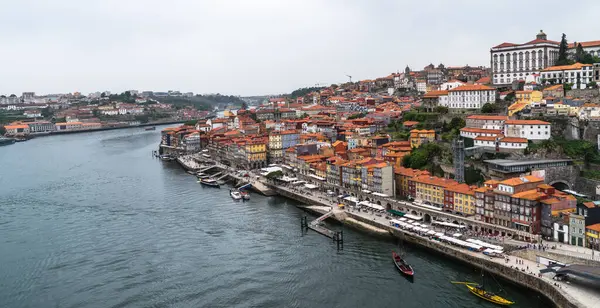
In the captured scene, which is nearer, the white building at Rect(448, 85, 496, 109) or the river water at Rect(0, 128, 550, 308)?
the river water at Rect(0, 128, 550, 308)

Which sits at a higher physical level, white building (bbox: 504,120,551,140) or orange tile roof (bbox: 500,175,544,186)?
white building (bbox: 504,120,551,140)

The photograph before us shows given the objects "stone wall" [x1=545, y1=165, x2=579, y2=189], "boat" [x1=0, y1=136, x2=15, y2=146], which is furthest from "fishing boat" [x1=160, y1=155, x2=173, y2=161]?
Result: "boat" [x1=0, y1=136, x2=15, y2=146]

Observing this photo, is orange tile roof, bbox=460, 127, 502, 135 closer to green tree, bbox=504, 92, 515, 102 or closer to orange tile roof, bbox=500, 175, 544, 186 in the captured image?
green tree, bbox=504, 92, 515, 102

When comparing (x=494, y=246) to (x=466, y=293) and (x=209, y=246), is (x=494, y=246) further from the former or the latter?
(x=209, y=246)

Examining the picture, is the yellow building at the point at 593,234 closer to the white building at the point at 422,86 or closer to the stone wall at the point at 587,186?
the stone wall at the point at 587,186

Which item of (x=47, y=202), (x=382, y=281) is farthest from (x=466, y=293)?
(x=47, y=202)

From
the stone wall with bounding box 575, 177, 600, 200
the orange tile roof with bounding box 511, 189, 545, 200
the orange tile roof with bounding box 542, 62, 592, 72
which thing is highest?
the orange tile roof with bounding box 542, 62, 592, 72
